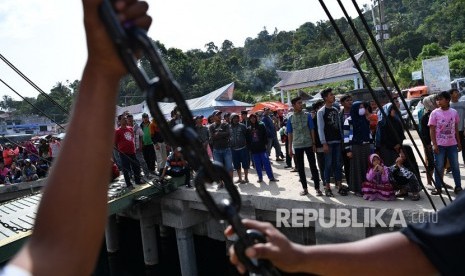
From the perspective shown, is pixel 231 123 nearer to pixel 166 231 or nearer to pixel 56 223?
pixel 166 231

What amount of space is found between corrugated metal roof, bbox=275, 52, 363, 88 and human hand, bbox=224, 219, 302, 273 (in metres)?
26.8

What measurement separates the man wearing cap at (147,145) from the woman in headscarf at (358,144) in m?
5.45

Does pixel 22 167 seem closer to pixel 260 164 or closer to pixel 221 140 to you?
pixel 221 140

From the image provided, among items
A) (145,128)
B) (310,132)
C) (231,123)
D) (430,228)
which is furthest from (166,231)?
(430,228)

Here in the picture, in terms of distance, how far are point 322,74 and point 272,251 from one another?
97.6 ft

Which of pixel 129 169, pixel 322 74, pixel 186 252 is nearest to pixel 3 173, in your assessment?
pixel 129 169

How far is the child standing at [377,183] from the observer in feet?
20.7

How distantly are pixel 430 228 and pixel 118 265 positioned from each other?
11551mm

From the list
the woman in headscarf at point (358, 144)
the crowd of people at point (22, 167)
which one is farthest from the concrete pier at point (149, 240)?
the crowd of people at point (22, 167)

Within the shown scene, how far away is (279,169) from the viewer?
1073 centimetres

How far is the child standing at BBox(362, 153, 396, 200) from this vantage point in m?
6.32

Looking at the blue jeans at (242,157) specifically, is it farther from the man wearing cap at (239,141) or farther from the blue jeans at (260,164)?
the blue jeans at (260,164)

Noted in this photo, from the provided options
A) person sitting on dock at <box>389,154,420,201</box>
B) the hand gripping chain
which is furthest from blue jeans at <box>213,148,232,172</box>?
the hand gripping chain

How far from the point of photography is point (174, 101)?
2.85 feet
